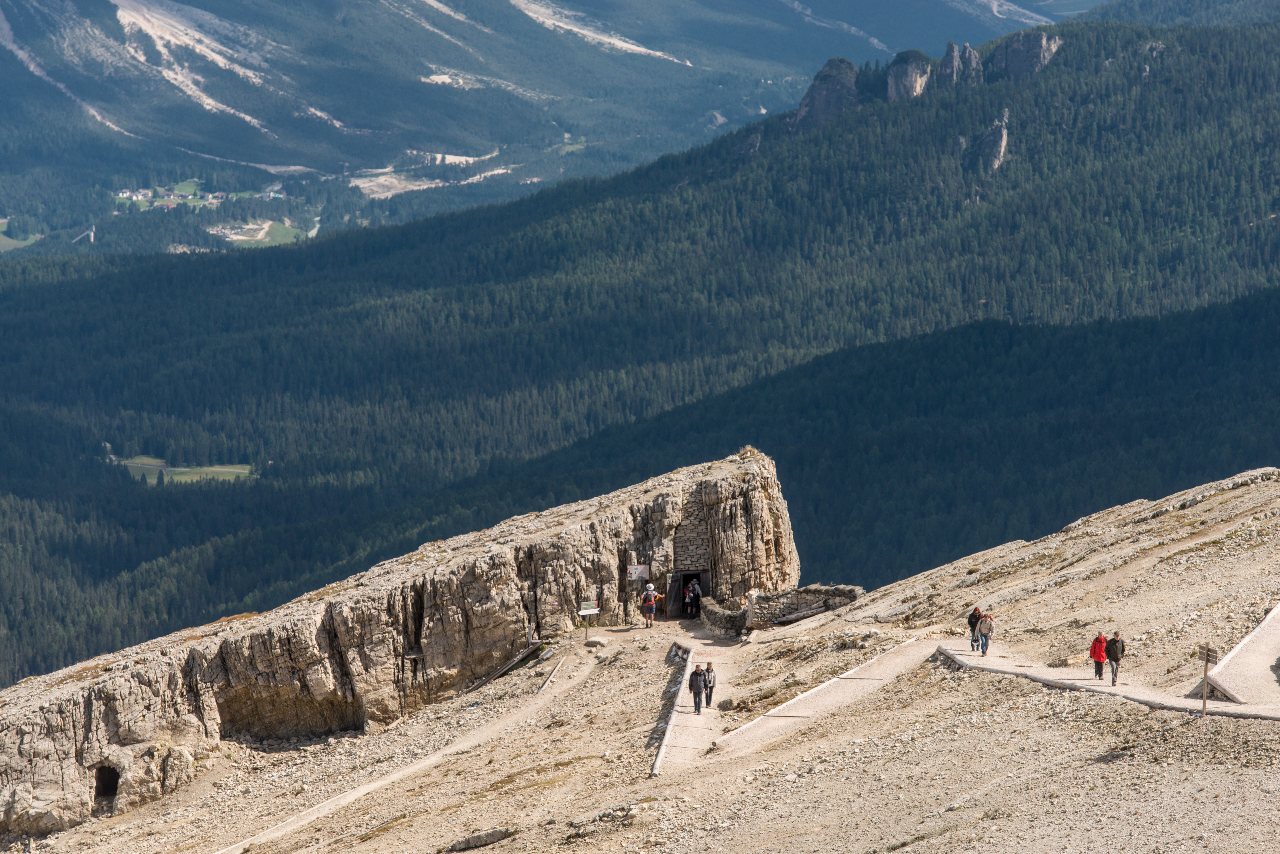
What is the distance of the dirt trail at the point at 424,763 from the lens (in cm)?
6397

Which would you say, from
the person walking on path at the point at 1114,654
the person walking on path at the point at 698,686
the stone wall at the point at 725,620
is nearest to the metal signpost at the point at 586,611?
the stone wall at the point at 725,620

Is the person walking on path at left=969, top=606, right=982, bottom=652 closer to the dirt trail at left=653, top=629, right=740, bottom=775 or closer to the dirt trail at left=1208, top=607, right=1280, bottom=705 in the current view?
the dirt trail at left=653, top=629, right=740, bottom=775

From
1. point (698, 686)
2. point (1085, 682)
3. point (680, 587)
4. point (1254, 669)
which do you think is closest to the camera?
point (1254, 669)

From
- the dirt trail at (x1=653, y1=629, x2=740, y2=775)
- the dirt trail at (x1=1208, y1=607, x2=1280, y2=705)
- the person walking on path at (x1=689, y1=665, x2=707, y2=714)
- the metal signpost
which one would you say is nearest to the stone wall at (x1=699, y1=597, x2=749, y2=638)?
the dirt trail at (x1=653, y1=629, x2=740, y2=775)

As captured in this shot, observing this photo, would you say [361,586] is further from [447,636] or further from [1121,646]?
[1121,646]

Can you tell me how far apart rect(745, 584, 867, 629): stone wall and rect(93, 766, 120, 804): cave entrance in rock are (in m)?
20.4

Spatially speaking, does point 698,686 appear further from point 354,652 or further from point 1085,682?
point 354,652

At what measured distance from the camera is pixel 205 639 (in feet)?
255

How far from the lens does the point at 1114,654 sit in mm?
55625

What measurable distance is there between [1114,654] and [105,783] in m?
34.4

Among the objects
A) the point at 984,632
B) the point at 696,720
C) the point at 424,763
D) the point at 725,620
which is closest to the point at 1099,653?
the point at 984,632

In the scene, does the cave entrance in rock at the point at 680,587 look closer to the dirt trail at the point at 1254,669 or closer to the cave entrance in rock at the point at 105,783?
the cave entrance in rock at the point at 105,783

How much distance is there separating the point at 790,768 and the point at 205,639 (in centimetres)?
2901

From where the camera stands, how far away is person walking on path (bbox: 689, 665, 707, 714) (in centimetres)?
6256
